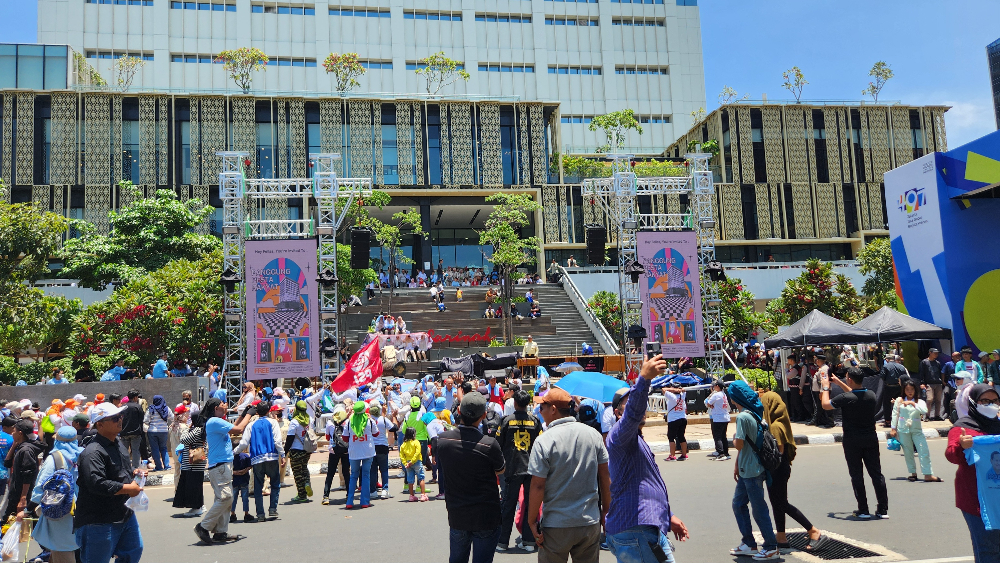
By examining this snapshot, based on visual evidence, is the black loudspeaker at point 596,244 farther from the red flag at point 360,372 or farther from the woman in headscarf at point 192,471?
the woman in headscarf at point 192,471

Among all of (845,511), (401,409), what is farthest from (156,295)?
(845,511)

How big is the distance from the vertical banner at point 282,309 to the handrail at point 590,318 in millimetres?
13562

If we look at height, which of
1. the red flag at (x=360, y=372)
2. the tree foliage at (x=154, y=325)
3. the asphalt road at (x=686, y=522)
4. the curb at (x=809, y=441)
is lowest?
the curb at (x=809, y=441)

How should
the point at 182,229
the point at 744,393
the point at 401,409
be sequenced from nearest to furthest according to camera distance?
the point at 744,393, the point at 401,409, the point at 182,229

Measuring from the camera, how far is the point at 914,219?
22.5m

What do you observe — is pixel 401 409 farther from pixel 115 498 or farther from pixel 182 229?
pixel 182 229

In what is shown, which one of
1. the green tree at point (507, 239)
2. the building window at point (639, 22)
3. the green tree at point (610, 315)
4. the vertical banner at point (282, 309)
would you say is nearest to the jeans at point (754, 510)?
the vertical banner at point (282, 309)

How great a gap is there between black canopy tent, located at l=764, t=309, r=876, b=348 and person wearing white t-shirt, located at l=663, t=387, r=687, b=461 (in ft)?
17.1

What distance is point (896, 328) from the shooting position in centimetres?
1858

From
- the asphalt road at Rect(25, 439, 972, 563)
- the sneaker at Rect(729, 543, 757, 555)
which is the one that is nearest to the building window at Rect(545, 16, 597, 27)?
the asphalt road at Rect(25, 439, 972, 563)

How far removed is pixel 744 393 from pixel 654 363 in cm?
300

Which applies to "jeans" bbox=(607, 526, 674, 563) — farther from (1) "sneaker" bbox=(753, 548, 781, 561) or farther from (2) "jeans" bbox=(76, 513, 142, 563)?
(2) "jeans" bbox=(76, 513, 142, 563)

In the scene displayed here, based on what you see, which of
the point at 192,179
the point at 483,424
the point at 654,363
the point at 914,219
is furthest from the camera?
the point at 192,179

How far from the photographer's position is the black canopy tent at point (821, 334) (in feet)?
58.2
